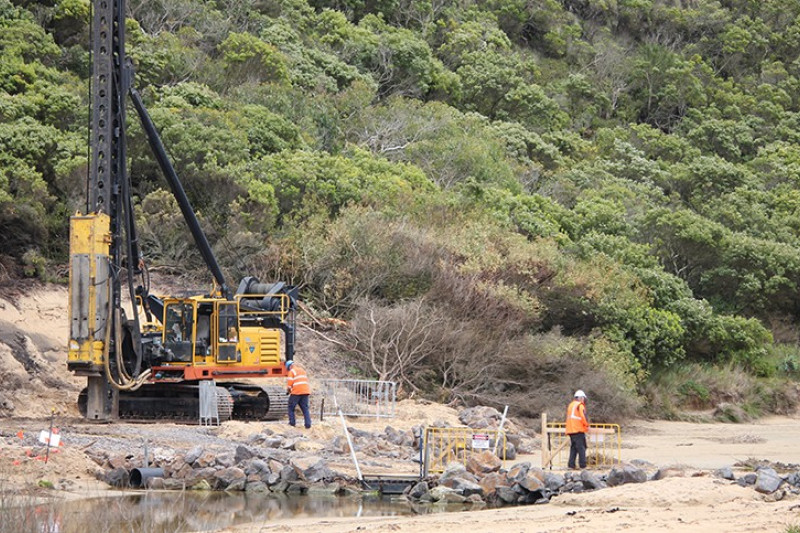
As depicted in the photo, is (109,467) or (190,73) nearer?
(109,467)

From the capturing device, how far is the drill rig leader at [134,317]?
25.0 meters

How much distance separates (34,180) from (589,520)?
77.3 feet

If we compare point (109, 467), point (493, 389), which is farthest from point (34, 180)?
point (109, 467)

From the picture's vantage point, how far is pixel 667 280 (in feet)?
137

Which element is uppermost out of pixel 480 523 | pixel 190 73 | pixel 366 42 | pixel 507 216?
pixel 366 42

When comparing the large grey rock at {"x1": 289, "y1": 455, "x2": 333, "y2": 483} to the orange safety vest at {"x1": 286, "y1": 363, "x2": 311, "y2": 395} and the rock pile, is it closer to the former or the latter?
the rock pile

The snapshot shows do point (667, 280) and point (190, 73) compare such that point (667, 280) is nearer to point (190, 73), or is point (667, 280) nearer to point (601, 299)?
point (601, 299)

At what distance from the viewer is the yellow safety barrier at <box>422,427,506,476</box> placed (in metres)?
21.1

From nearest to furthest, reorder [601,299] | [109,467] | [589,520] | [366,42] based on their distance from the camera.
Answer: [589,520] → [109,467] → [601,299] → [366,42]

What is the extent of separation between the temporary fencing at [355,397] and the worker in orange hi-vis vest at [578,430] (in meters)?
8.48

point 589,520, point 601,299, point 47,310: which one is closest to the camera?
point 589,520

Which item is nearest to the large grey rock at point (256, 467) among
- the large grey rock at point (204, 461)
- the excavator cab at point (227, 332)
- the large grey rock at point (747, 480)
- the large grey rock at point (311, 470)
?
the large grey rock at point (311, 470)

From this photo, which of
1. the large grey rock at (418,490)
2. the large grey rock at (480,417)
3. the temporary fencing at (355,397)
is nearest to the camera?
the large grey rock at (418,490)

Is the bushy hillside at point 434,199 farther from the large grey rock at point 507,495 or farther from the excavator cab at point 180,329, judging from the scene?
the large grey rock at point 507,495
